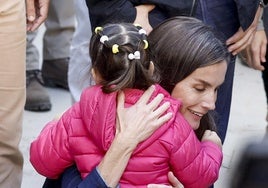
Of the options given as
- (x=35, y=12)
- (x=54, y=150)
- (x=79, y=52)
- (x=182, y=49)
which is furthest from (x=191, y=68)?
(x=79, y=52)

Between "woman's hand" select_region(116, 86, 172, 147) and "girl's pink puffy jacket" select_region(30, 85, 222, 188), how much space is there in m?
0.01

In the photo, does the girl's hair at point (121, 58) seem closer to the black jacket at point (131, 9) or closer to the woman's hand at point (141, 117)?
the woman's hand at point (141, 117)

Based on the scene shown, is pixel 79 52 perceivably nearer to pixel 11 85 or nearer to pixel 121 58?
pixel 11 85

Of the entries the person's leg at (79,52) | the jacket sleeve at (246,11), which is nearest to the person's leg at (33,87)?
the person's leg at (79,52)

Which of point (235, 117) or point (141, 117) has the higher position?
point (141, 117)

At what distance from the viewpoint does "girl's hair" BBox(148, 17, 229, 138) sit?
167cm

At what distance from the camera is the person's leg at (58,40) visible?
3.97m

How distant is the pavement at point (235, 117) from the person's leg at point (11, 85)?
2.52ft

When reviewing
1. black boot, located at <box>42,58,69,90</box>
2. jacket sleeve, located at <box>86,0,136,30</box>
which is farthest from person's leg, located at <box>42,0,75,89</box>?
jacket sleeve, located at <box>86,0,136,30</box>

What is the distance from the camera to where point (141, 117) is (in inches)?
60.7

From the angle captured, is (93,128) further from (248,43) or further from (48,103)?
(48,103)

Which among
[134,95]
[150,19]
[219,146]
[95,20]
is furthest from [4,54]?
[219,146]

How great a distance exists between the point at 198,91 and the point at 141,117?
0.22 meters

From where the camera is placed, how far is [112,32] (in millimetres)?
1546
